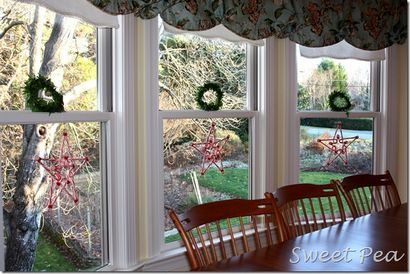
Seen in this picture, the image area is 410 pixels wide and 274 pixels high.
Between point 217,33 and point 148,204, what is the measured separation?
3.08 feet

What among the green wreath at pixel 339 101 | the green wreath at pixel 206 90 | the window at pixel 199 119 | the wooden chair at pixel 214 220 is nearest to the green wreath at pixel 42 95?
the window at pixel 199 119

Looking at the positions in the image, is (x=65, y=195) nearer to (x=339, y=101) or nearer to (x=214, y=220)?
(x=214, y=220)

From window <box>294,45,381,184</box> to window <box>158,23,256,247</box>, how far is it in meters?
0.42

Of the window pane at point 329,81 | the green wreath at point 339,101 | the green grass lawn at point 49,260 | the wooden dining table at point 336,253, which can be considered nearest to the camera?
the wooden dining table at point 336,253

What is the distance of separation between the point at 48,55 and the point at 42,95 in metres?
0.18

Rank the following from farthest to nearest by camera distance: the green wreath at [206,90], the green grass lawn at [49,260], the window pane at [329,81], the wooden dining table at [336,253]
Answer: the window pane at [329,81] < the green wreath at [206,90] < the green grass lawn at [49,260] < the wooden dining table at [336,253]

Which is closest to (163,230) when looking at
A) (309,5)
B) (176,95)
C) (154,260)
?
(154,260)

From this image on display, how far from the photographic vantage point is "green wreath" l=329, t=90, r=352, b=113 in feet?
9.21

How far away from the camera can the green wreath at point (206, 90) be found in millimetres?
2209

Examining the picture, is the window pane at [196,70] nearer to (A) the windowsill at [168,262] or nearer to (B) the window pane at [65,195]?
(B) the window pane at [65,195]

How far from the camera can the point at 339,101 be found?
2816 mm

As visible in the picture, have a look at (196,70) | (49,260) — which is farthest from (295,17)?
(49,260)

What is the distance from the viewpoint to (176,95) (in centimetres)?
214

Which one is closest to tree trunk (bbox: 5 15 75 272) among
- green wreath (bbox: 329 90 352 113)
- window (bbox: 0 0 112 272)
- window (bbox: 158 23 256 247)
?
window (bbox: 0 0 112 272)
